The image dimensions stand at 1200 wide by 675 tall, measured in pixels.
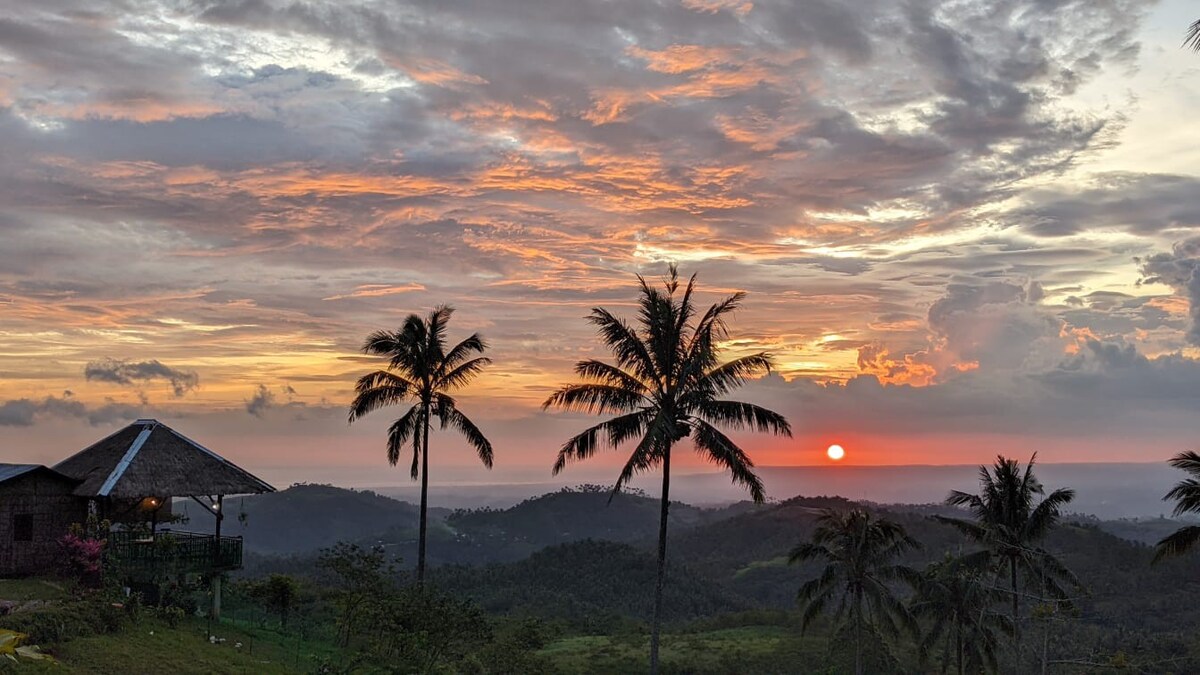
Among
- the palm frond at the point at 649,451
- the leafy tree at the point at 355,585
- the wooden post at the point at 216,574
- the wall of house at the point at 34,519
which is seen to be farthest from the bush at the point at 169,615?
the palm frond at the point at 649,451

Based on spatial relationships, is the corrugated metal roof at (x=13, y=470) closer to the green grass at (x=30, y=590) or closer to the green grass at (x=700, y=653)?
the green grass at (x=30, y=590)

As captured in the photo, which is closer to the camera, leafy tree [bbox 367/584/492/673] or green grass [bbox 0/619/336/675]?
green grass [bbox 0/619/336/675]

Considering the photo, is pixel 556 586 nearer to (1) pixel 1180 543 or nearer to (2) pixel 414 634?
(2) pixel 414 634

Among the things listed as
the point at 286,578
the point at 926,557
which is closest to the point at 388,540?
the point at 926,557

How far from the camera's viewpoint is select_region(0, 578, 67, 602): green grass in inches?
1233

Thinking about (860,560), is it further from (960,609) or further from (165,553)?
(165,553)

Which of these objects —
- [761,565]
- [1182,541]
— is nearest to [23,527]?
[1182,541]

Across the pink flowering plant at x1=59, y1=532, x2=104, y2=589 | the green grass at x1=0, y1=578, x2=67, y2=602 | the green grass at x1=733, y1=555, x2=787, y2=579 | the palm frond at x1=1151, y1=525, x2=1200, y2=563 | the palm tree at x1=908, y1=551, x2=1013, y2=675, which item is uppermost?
the palm frond at x1=1151, y1=525, x2=1200, y2=563

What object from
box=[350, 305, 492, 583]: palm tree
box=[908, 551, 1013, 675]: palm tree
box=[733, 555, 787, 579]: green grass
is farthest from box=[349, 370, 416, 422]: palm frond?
box=[733, 555, 787, 579]: green grass

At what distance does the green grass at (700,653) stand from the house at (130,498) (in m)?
21.1

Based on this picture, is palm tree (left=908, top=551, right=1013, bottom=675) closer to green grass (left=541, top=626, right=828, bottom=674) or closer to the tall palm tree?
the tall palm tree

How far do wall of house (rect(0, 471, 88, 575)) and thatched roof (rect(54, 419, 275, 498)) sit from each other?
928 mm

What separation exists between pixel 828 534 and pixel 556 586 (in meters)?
67.0

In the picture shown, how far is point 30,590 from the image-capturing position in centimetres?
3300
